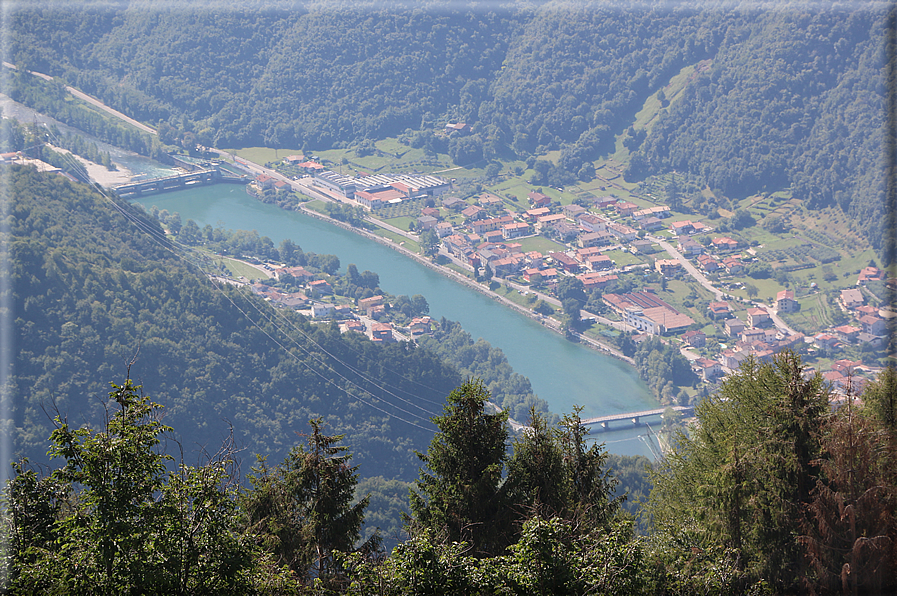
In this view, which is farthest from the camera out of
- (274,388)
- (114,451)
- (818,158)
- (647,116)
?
(647,116)

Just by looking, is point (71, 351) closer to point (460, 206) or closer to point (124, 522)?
point (124, 522)

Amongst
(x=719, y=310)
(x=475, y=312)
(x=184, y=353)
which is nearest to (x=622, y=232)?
(x=719, y=310)

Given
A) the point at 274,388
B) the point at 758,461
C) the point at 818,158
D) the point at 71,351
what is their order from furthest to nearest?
the point at 818,158, the point at 274,388, the point at 71,351, the point at 758,461

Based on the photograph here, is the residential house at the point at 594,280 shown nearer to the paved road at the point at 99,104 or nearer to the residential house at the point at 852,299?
the residential house at the point at 852,299

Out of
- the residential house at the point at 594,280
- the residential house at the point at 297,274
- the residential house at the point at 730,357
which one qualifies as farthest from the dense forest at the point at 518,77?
the residential house at the point at 297,274

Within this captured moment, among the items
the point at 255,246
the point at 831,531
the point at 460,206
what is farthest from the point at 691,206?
the point at 831,531

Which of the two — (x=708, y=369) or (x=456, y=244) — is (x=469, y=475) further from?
(x=456, y=244)

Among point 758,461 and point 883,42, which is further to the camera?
point 883,42

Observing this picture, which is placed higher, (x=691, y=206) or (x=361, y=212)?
(x=691, y=206)
